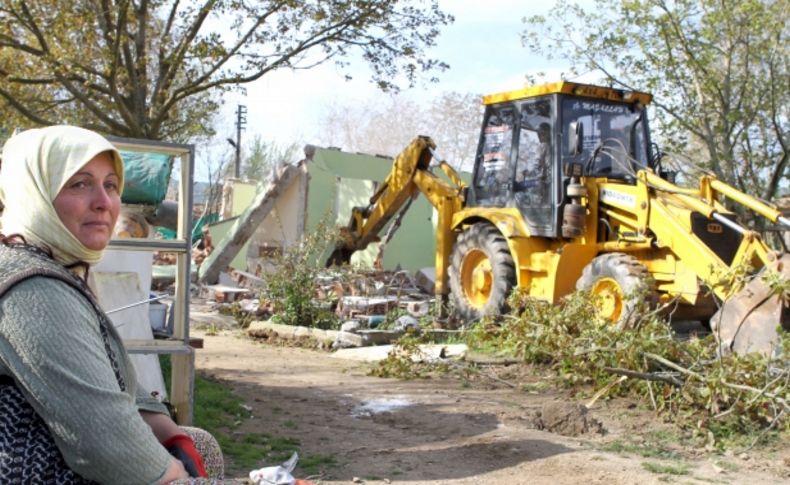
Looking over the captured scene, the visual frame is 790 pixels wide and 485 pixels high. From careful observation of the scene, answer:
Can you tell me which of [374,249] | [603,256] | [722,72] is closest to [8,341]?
[603,256]

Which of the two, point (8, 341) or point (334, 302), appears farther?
point (334, 302)

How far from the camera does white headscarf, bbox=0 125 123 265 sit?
6.63ft

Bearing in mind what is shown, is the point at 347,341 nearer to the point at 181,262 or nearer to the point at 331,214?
the point at 181,262

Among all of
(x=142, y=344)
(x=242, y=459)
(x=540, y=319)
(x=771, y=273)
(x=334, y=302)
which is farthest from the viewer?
(x=334, y=302)

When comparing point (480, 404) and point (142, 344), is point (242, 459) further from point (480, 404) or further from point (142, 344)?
point (480, 404)

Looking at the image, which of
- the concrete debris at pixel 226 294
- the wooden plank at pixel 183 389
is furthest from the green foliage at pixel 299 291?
the wooden plank at pixel 183 389

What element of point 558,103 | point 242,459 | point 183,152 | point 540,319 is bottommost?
point 242,459

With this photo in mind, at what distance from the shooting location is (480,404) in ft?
23.7

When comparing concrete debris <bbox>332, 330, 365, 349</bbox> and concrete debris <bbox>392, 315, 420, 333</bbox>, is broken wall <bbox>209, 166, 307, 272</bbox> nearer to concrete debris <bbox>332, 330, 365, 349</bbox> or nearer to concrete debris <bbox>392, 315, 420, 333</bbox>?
concrete debris <bbox>392, 315, 420, 333</bbox>

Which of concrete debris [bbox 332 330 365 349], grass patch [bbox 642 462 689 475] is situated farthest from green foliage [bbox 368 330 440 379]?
grass patch [bbox 642 462 689 475]

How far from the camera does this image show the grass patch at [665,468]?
5.26m

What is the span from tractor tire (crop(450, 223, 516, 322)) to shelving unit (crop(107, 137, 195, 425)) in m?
6.39

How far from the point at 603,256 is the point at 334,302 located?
14.0 ft

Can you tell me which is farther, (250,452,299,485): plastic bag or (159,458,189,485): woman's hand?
(250,452,299,485): plastic bag
